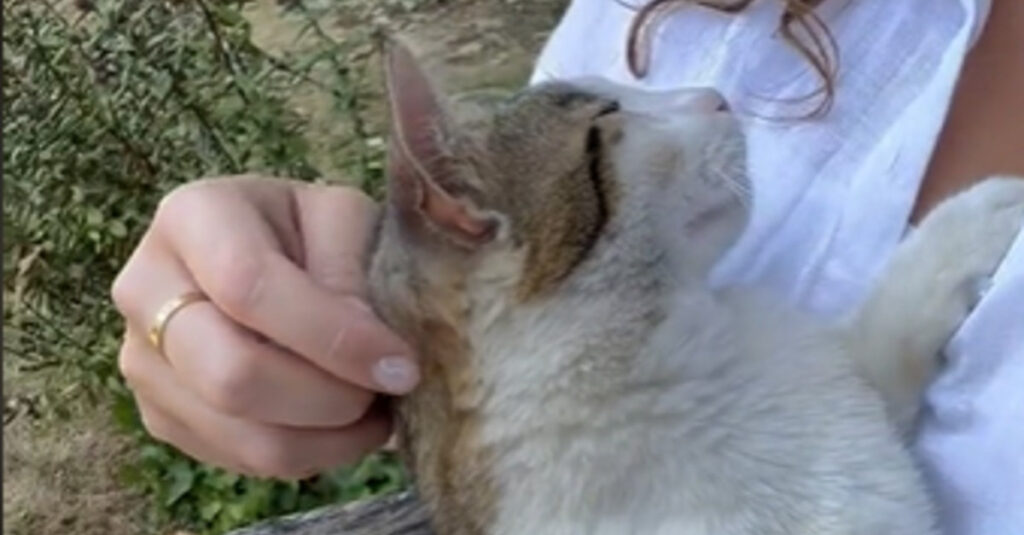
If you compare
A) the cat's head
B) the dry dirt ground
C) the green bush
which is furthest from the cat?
the dry dirt ground

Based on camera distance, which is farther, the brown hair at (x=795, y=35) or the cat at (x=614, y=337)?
the brown hair at (x=795, y=35)

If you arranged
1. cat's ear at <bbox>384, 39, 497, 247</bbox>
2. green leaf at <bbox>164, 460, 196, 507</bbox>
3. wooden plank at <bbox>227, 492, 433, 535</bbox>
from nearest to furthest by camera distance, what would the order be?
cat's ear at <bbox>384, 39, 497, 247</bbox>, wooden plank at <bbox>227, 492, 433, 535</bbox>, green leaf at <bbox>164, 460, 196, 507</bbox>

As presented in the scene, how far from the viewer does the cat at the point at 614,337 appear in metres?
1.10

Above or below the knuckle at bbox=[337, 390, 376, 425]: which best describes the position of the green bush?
below

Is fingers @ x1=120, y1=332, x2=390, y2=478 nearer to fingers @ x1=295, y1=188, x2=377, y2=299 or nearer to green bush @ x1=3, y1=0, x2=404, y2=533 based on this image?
fingers @ x1=295, y1=188, x2=377, y2=299

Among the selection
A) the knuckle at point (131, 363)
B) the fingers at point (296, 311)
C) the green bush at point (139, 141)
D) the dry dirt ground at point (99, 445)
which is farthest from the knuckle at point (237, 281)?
the dry dirt ground at point (99, 445)

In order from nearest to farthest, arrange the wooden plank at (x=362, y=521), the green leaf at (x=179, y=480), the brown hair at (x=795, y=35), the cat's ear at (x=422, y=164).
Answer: the cat's ear at (x=422, y=164) → the brown hair at (x=795, y=35) → the wooden plank at (x=362, y=521) → the green leaf at (x=179, y=480)

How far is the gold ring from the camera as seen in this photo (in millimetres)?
1154

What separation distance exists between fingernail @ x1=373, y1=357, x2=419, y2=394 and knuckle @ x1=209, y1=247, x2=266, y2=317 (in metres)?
0.07

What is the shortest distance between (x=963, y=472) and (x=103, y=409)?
80.5 inches

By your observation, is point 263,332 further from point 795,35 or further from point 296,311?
point 795,35

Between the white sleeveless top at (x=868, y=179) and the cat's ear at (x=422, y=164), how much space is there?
197mm

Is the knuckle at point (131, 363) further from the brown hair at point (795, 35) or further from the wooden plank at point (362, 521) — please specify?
the brown hair at point (795, 35)

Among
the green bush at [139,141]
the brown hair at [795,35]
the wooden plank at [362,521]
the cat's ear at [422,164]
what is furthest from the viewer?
the green bush at [139,141]
